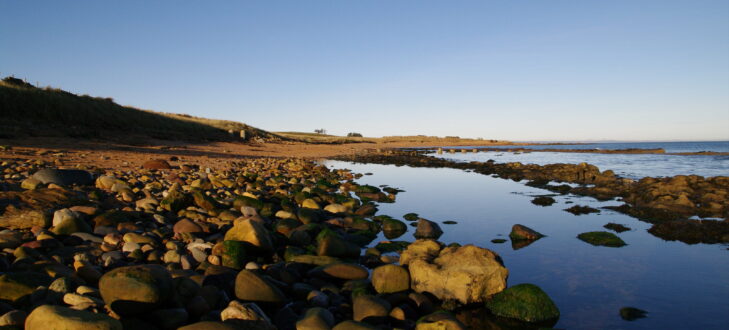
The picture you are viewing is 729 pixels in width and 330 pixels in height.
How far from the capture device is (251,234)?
20.8 feet

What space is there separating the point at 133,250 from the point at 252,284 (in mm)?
2349

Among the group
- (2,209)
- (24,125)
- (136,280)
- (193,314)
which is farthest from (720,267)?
(24,125)

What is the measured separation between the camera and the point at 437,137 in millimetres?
128750

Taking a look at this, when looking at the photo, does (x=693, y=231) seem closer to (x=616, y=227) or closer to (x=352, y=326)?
(x=616, y=227)

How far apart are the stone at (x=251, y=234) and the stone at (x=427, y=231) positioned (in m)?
3.62

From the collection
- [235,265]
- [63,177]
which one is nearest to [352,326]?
[235,265]

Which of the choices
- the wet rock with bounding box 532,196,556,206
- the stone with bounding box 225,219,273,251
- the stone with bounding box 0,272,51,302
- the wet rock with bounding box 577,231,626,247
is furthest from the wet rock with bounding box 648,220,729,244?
the stone with bounding box 0,272,51,302

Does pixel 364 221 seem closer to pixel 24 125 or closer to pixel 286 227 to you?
pixel 286 227

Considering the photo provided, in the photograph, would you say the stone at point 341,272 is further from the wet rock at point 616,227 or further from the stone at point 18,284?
the wet rock at point 616,227

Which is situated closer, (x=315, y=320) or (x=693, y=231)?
(x=315, y=320)

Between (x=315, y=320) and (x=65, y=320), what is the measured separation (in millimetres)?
2177

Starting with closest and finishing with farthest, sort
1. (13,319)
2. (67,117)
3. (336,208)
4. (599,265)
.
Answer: (13,319) → (599,265) → (336,208) → (67,117)

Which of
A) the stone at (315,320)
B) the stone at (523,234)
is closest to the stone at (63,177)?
the stone at (315,320)

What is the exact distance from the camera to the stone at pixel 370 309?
4.45m
